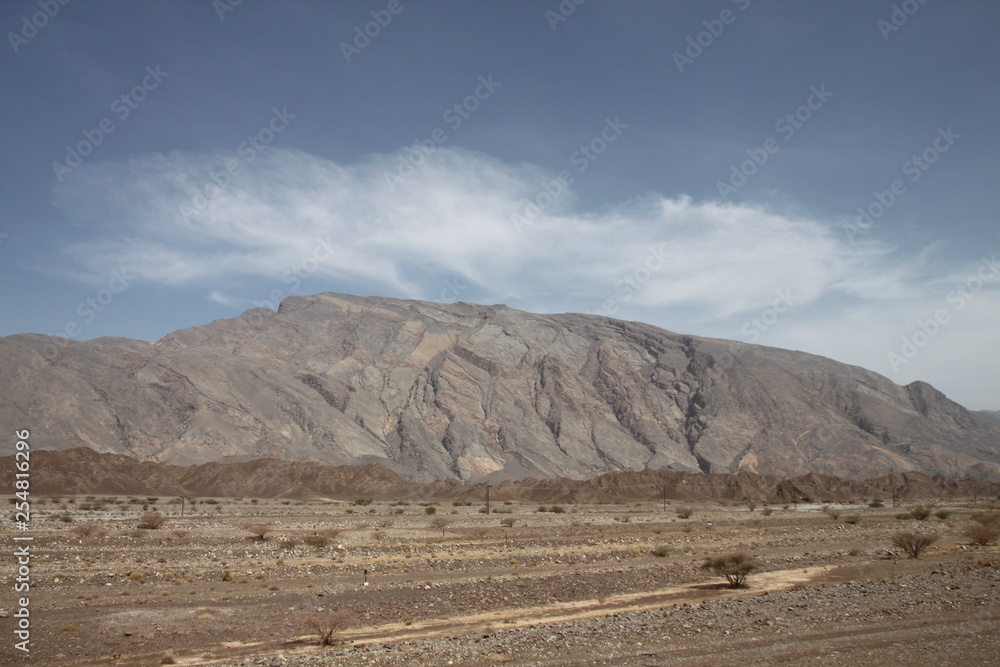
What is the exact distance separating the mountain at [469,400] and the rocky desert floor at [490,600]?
235ft

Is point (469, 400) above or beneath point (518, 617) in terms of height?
above

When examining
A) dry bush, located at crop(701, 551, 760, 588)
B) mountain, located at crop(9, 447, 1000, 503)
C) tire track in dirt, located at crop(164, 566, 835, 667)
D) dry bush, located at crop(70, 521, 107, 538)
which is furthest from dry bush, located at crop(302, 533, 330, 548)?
mountain, located at crop(9, 447, 1000, 503)

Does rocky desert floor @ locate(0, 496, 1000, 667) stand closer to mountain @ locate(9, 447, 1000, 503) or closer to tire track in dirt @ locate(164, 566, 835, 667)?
tire track in dirt @ locate(164, 566, 835, 667)

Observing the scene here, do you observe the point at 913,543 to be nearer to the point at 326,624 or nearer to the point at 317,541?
the point at 326,624

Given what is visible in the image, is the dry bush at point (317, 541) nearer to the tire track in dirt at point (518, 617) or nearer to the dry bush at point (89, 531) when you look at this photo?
the dry bush at point (89, 531)

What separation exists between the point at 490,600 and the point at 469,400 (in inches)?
4287

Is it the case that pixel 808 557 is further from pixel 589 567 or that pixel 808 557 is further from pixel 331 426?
pixel 331 426

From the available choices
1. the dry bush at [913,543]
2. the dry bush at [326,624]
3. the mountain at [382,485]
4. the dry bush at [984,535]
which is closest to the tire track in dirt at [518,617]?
the dry bush at [326,624]

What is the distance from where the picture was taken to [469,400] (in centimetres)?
12706

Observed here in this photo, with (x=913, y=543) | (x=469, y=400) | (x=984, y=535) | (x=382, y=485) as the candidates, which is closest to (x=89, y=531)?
(x=913, y=543)

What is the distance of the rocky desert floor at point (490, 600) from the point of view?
42.0ft

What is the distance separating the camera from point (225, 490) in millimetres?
80250

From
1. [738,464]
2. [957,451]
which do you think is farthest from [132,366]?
[957,451]

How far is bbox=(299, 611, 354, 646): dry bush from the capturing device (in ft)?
45.9
